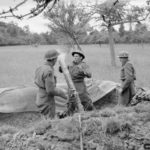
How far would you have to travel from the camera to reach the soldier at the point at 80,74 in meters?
6.09

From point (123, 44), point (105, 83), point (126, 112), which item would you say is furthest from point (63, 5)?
point (123, 44)

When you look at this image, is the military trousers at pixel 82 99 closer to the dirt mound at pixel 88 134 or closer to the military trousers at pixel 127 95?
the military trousers at pixel 127 95

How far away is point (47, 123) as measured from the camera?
396 cm

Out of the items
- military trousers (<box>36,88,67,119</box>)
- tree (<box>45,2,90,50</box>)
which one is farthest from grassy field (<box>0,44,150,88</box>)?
military trousers (<box>36,88,67,119</box>)

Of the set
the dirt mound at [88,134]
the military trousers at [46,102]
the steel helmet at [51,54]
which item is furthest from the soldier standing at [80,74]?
the dirt mound at [88,134]

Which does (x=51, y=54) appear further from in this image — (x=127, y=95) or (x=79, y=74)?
(x=127, y=95)

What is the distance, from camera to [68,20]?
1762 centimetres

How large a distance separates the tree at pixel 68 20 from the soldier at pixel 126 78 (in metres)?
10.4

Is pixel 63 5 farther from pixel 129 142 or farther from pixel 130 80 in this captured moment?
pixel 129 142

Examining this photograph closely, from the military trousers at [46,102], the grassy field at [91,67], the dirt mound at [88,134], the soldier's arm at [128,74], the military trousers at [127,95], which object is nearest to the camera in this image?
the dirt mound at [88,134]

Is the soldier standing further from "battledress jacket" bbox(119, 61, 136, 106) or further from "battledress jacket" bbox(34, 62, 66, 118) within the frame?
"battledress jacket" bbox(119, 61, 136, 106)

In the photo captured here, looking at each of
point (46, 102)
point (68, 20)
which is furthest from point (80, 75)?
point (68, 20)

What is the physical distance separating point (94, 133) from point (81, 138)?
213 mm

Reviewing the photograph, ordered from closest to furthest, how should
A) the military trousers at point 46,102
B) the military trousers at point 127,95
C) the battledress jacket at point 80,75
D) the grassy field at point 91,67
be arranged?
the military trousers at point 46,102
the battledress jacket at point 80,75
the military trousers at point 127,95
the grassy field at point 91,67
